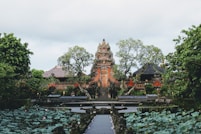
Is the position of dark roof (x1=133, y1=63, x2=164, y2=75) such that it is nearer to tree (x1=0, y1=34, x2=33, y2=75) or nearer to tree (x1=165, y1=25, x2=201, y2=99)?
tree (x1=0, y1=34, x2=33, y2=75)

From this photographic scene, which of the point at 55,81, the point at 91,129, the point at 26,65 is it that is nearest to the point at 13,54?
the point at 26,65

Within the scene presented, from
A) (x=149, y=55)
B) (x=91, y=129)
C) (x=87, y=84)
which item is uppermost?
(x=149, y=55)

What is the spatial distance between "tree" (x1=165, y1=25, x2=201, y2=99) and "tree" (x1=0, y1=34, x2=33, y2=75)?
594 inches

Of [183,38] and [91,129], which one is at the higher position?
[183,38]

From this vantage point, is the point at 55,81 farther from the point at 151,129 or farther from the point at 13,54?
the point at 151,129

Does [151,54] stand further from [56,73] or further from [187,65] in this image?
[187,65]

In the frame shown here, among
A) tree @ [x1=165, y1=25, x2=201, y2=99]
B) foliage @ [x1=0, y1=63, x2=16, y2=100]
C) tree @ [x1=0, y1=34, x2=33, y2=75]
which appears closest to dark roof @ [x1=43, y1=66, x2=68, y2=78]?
tree @ [x1=0, y1=34, x2=33, y2=75]

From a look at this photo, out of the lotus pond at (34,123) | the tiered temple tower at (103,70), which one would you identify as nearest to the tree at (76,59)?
the tiered temple tower at (103,70)

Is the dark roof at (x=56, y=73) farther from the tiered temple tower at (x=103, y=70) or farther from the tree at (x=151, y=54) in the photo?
the tree at (x=151, y=54)

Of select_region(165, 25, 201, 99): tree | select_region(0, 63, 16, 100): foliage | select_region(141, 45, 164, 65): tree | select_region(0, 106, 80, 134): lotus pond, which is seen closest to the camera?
select_region(0, 106, 80, 134): lotus pond

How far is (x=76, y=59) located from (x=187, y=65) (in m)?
22.5

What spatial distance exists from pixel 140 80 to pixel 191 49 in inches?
942

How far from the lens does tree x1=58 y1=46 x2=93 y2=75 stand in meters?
40.0

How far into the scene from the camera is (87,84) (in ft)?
141
